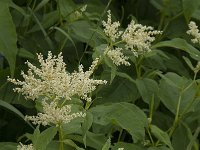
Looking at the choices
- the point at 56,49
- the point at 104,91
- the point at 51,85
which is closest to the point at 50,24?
the point at 56,49

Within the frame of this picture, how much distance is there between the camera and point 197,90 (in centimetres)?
198

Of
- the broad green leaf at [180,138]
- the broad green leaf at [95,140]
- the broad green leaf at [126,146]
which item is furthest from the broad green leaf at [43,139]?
the broad green leaf at [180,138]

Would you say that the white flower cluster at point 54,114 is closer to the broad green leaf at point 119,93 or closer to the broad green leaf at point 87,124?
the broad green leaf at point 87,124

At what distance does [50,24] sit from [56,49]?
0.11 meters

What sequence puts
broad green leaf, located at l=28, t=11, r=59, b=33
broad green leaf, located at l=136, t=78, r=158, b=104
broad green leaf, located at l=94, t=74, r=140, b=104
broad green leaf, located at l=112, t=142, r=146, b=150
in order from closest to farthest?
broad green leaf, located at l=112, t=142, r=146, b=150, broad green leaf, located at l=136, t=78, r=158, b=104, broad green leaf, located at l=94, t=74, r=140, b=104, broad green leaf, located at l=28, t=11, r=59, b=33

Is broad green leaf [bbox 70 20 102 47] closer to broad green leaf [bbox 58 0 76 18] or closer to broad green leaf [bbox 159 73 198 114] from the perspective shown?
broad green leaf [bbox 58 0 76 18]

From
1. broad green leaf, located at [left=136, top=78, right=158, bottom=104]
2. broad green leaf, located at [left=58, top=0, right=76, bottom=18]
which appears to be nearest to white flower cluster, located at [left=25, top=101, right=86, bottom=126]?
broad green leaf, located at [left=136, top=78, right=158, bottom=104]

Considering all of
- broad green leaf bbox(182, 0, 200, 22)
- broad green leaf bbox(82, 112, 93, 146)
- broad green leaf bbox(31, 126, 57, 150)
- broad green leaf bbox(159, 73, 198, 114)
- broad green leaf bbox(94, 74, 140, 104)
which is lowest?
broad green leaf bbox(31, 126, 57, 150)

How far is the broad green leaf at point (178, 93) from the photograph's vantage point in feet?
6.46

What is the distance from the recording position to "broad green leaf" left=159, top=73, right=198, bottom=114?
6.46 feet

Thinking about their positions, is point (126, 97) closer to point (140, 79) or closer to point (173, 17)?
point (140, 79)

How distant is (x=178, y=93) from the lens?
2.04 meters

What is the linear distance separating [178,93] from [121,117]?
0.48 m

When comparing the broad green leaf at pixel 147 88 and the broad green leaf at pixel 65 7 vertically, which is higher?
the broad green leaf at pixel 65 7
